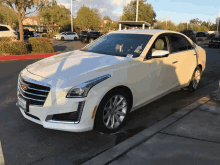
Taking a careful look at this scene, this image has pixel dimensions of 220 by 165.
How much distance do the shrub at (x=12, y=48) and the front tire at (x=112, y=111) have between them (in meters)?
12.1

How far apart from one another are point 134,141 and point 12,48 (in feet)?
41.9

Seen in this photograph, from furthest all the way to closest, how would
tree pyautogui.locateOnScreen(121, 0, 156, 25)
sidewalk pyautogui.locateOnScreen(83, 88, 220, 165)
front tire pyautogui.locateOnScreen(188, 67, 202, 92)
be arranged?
1. tree pyautogui.locateOnScreen(121, 0, 156, 25)
2. front tire pyautogui.locateOnScreen(188, 67, 202, 92)
3. sidewalk pyautogui.locateOnScreen(83, 88, 220, 165)

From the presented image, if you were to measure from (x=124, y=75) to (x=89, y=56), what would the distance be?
980mm

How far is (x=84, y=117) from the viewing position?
3205 mm

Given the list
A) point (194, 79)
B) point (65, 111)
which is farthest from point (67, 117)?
point (194, 79)

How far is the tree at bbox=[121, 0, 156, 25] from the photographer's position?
44.3 m

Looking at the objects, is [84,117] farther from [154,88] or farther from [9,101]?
[9,101]

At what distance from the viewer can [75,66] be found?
370cm

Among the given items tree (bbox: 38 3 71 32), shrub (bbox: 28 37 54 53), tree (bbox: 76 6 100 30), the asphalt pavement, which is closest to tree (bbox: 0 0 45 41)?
shrub (bbox: 28 37 54 53)

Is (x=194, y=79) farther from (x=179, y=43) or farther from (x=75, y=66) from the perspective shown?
(x=75, y=66)

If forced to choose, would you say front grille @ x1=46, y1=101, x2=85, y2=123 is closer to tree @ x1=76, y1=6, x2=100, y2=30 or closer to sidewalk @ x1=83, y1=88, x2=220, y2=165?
sidewalk @ x1=83, y1=88, x2=220, y2=165

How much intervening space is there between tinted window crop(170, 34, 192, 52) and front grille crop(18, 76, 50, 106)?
3.13 metres

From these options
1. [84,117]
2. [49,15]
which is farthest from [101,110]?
[49,15]

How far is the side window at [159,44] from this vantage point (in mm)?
4373
